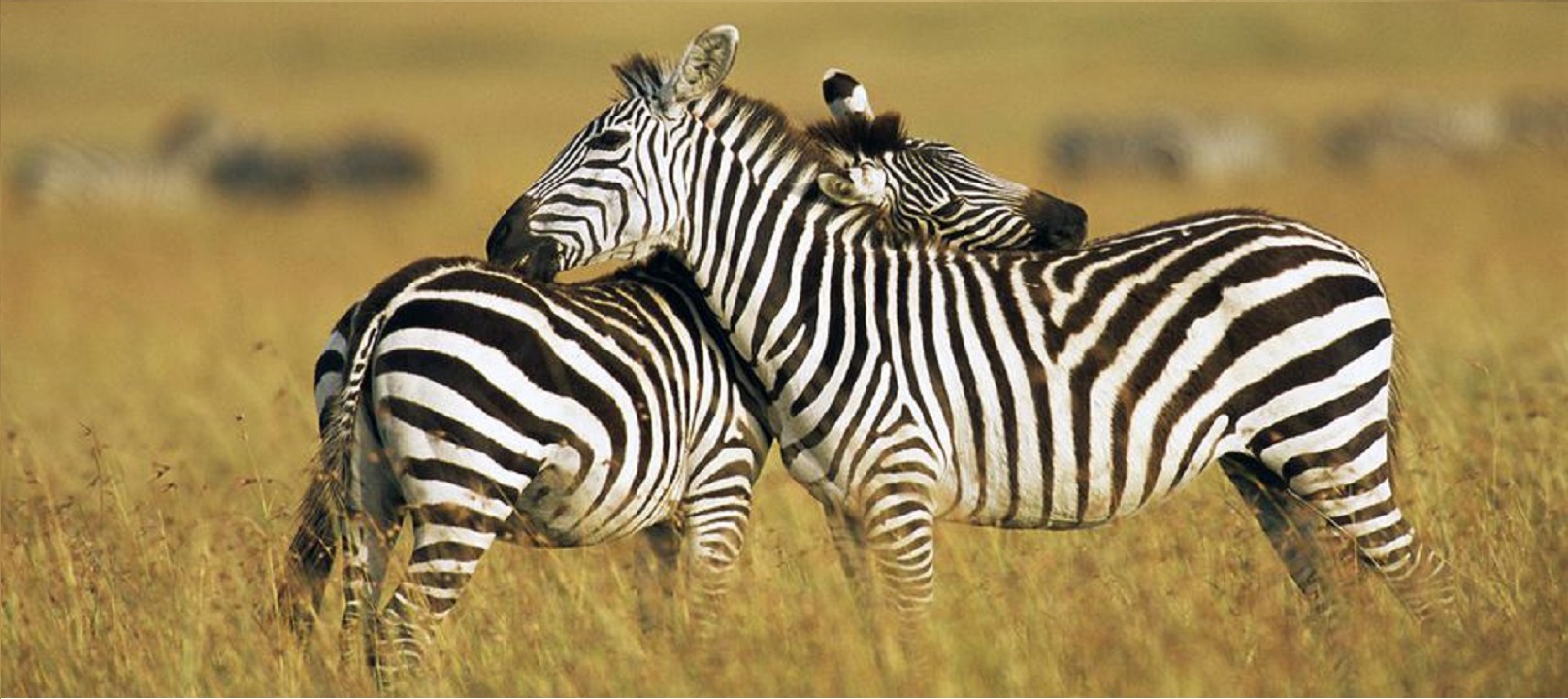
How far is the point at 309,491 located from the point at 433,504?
65 cm

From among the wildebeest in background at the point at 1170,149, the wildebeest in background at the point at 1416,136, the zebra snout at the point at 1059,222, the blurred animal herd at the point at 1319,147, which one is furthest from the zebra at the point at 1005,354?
the wildebeest in background at the point at 1416,136

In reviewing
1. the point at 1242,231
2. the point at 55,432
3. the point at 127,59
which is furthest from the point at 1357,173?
the point at 127,59

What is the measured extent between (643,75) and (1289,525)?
113 inches

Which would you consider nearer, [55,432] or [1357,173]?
[55,432]

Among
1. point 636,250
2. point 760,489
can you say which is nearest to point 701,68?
point 636,250

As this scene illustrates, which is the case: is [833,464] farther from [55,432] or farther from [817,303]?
[55,432]

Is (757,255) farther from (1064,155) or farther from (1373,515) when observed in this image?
(1064,155)

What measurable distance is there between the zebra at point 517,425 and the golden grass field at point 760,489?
10.2 inches

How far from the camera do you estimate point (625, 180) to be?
21.4 feet

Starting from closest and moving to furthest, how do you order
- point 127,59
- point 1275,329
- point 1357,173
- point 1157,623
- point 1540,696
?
point 1540,696 < point 1157,623 < point 1275,329 < point 1357,173 < point 127,59

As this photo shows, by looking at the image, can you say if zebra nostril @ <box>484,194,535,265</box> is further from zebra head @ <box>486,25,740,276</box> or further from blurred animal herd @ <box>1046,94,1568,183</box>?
blurred animal herd @ <box>1046,94,1568,183</box>

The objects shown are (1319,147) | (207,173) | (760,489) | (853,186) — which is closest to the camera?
(853,186)

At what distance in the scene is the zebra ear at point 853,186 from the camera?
6809 millimetres

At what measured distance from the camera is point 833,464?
21.4 ft
